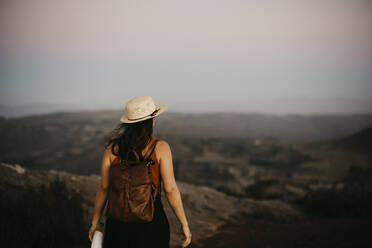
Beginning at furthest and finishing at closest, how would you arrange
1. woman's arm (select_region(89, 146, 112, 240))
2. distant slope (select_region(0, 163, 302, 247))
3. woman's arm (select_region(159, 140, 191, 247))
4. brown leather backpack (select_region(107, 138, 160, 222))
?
distant slope (select_region(0, 163, 302, 247)), woman's arm (select_region(89, 146, 112, 240)), woman's arm (select_region(159, 140, 191, 247)), brown leather backpack (select_region(107, 138, 160, 222))

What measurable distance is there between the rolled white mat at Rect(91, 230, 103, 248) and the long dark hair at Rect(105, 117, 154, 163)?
759 mm

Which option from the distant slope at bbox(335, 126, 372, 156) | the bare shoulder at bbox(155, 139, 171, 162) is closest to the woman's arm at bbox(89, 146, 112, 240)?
the bare shoulder at bbox(155, 139, 171, 162)

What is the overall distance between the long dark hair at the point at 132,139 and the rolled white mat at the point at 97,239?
2.49 ft

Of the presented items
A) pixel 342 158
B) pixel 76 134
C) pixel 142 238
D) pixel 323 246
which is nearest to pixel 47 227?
pixel 142 238

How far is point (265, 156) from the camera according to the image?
2889 cm

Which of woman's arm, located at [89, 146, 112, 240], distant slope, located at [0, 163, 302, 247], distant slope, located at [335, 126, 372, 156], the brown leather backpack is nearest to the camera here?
the brown leather backpack

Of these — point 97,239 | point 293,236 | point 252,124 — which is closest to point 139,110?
point 97,239

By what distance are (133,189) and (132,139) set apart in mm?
387

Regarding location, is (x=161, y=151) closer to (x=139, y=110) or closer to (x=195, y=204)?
(x=139, y=110)

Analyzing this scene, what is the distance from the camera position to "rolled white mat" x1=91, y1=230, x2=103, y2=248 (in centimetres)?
225

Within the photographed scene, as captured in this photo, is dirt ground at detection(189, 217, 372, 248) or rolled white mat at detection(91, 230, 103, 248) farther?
dirt ground at detection(189, 217, 372, 248)

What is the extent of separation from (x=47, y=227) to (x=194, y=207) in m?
4.88

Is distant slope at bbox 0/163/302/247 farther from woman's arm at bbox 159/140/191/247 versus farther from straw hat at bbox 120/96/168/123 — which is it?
straw hat at bbox 120/96/168/123

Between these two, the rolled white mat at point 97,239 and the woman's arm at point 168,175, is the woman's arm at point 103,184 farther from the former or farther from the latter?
the woman's arm at point 168,175
